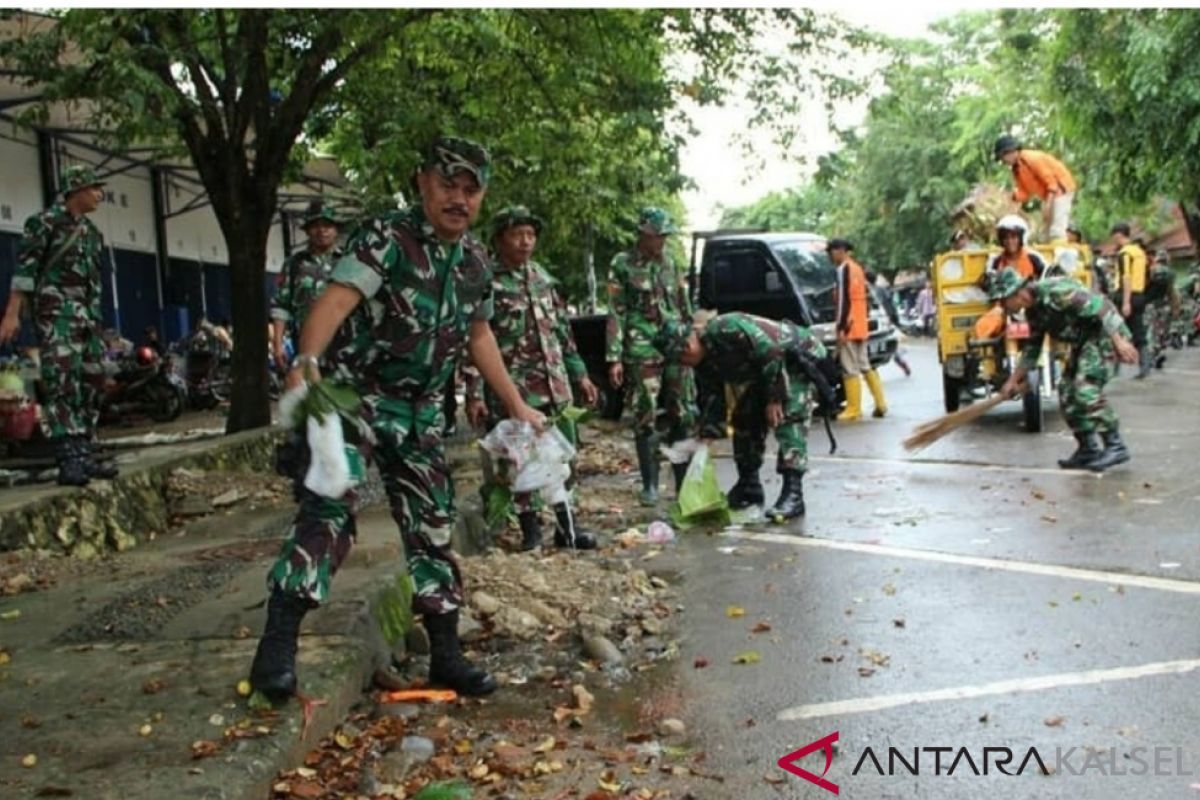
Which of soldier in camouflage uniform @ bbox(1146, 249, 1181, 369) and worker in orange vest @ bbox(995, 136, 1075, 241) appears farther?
soldier in camouflage uniform @ bbox(1146, 249, 1181, 369)

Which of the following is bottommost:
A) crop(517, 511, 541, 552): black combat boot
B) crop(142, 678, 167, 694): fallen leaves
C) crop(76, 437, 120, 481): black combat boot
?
crop(517, 511, 541, 552): black combat boot

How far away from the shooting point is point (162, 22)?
7.59 m

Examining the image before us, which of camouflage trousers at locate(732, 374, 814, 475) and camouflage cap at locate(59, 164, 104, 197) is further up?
camouflage cap at locate(59, 164, 104, 197)

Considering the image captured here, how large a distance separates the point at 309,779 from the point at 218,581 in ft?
6.81

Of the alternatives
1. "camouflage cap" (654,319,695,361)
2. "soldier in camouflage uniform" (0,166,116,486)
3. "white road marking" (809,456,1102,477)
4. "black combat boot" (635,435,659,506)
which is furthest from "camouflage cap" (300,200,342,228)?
"white road marking" (809,456,1102,477)

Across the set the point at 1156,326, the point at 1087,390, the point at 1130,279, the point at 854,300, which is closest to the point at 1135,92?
the point at 1156,326

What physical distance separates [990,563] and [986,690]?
1773 mm

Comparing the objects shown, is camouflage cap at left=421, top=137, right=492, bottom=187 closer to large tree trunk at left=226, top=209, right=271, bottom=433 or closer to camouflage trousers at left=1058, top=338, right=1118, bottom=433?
camouflage trousers at left=1058, top=338, right=1118, bottom=433

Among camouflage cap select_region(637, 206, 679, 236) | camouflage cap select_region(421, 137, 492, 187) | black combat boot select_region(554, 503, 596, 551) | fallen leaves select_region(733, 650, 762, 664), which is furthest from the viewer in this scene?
camouflage cap select_region(637, 206, 679, 236)

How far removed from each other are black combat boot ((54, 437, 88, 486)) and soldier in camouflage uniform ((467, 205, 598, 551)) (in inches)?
92.5

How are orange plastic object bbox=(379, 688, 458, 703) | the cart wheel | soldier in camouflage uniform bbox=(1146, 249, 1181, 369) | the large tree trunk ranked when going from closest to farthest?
orange plastic object bbox=(379, 688, 458, 703)
the cart wheel
the large tree trunk
soldier in camouflage uniform bbox=(1146, 249, 1181, 369)

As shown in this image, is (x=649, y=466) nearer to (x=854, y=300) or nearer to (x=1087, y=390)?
(x=1087, y=390)

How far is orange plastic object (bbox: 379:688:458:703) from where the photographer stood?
3799mm

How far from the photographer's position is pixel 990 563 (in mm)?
5336
